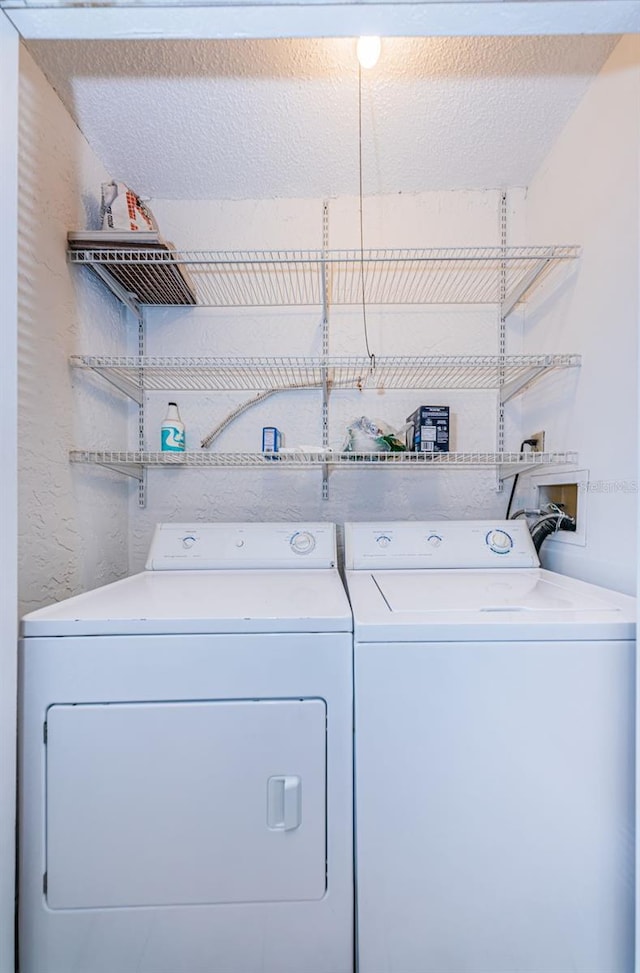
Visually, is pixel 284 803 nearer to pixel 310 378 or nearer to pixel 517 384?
pixel 310 378

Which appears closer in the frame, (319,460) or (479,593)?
(479,593)

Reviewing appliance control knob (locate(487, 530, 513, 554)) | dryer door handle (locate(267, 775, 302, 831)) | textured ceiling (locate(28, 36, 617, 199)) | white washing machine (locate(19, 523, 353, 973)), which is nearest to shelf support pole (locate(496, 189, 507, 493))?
textured ceiling (locate(28, 36, 617, 199))

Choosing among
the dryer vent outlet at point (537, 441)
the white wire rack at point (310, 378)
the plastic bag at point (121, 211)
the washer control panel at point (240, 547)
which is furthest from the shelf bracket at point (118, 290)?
the dryer vent outlet at point (537, 441)

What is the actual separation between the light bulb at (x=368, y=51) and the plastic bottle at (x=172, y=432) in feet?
4.20

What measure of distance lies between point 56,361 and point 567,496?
1.85 meters

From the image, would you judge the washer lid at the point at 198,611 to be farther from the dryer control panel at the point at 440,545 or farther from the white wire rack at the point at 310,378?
the white wire rack at the point at 310,378

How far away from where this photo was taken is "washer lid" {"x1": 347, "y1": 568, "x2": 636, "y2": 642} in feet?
3.15

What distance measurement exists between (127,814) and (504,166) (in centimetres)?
246

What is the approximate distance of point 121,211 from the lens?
61.2 inches

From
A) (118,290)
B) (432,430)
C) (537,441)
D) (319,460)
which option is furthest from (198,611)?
(537,441)

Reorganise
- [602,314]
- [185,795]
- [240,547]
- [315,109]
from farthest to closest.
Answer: [240,547]
[315,109]
[602,314]
[185,795]

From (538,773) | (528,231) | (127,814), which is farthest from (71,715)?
(528,231)

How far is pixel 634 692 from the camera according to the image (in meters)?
0.96

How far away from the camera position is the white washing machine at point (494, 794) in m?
0.95
